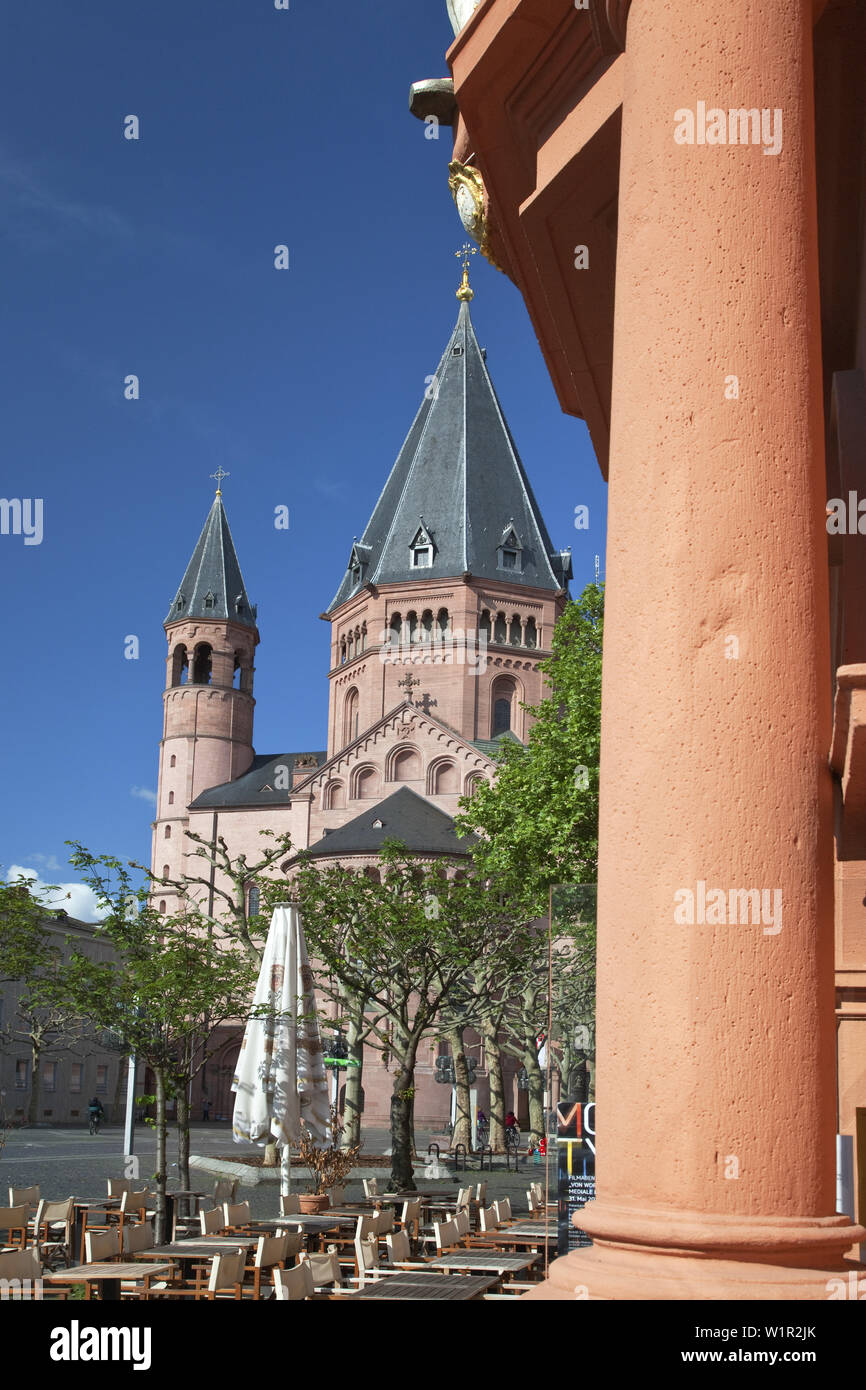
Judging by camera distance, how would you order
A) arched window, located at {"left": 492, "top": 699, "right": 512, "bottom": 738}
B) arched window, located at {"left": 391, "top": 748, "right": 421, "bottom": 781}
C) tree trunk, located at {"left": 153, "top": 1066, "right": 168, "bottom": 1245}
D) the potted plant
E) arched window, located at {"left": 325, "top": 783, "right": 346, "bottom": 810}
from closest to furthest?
tree trunk, located at {"left": 153, "top": 1066, "right": 168, "bottom": 1245}
the potted plant
arched window, located at {"left": 391, "top": 748, "right": 421, "bottom": 781}
arched window, located at {"left": 325, "top": 783, "right": 346, "bottom": 810}
arched window, located at {"left": 492, "top": 699, "right": 512, "bottom": 738}

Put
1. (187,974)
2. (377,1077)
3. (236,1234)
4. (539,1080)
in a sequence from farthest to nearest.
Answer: (377,1077) → (539,1080) → (187,974) → (236,1234)

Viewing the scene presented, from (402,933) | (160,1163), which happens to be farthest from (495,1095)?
(160,1163)

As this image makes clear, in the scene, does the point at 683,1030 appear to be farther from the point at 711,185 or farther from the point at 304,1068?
the point at 304,1068

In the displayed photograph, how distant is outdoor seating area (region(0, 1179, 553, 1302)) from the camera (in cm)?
1038

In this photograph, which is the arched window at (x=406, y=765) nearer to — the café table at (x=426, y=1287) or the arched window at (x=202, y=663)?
the arched window at (x=202, y=663)

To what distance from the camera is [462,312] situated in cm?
8681

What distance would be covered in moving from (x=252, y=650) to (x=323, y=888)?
216ft

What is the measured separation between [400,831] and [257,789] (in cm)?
2501

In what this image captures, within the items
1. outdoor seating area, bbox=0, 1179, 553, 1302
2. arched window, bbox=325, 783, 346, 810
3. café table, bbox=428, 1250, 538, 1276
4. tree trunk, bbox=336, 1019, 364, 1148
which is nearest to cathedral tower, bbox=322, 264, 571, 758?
arched window, bbox=325, 783, 346, 810

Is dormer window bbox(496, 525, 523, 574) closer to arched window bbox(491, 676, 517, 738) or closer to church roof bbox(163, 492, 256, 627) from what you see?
arched window bbox(491, 676, 517, 738)

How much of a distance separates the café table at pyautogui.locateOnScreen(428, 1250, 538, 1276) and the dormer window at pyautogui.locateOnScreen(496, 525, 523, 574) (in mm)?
68306

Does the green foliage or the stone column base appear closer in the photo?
the stone column base

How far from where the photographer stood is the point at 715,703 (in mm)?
4012
